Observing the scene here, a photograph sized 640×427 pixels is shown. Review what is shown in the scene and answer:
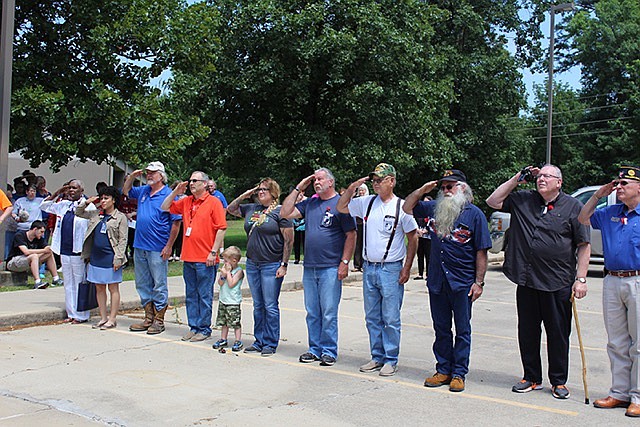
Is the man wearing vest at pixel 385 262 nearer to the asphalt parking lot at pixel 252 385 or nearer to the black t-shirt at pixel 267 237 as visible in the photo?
the asphalt parking lot at pixel 252 385

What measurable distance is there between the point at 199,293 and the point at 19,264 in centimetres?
550

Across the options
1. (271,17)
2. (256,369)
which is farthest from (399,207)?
(271,17)

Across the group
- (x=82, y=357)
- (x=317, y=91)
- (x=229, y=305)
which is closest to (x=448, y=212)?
(x=229, y=305)

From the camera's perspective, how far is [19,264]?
41.7 feet

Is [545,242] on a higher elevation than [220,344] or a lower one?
higher

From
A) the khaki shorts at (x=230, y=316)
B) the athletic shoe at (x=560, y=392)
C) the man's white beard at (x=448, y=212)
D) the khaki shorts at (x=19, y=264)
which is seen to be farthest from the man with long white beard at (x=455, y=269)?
the khaki shorts at (x=19, y=264)

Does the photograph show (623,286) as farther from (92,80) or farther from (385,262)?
(92,80)

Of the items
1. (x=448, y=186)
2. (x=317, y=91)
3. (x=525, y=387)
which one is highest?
(x=317, y=91)

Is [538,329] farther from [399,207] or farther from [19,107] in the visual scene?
[19,107]

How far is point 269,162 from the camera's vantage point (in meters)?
24.3

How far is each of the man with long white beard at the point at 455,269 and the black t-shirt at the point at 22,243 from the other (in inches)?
352

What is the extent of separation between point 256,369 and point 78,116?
991 centimetres

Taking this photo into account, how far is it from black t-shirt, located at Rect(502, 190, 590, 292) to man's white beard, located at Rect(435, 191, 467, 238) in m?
0.53

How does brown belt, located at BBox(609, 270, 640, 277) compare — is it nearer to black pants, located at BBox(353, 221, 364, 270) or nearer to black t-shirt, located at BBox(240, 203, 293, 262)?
black t-shirt, located at BBox(240, 203, 293, 262)
